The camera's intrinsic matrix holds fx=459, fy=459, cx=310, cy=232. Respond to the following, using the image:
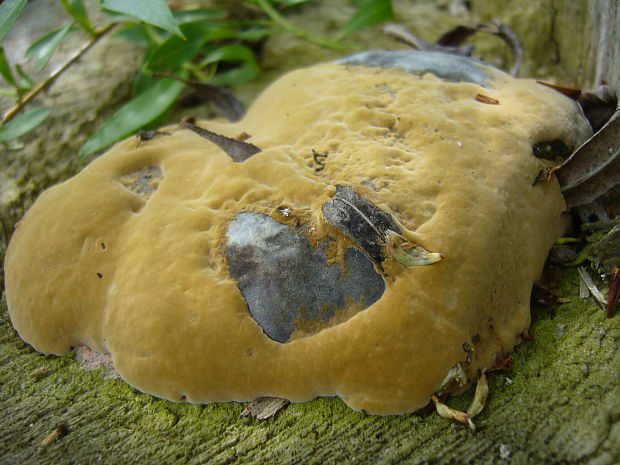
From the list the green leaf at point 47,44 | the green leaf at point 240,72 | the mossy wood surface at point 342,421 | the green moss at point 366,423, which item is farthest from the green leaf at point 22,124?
the green moss at point 366,423

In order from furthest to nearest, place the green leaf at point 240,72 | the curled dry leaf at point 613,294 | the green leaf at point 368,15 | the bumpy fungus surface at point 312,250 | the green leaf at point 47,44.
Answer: the green leaf at point 368,15, the green leaf at point 240,72, the green leaf at point 47,44, the curled dry leaf at point 613,294, the bumpy fungus surface at point 312,250

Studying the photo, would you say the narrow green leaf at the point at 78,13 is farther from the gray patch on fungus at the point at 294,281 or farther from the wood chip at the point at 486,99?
the wood chip at the point at 486,99

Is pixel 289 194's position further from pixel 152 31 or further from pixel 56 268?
pixel 152 31

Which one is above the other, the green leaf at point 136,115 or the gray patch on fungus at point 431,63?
the green leaf at point 136,115

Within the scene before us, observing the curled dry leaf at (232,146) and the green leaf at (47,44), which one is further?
the green leaf at (47,44)

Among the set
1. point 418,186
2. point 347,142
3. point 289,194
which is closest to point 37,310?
point 289,194

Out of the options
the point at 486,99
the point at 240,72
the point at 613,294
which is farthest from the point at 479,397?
the point at 240,72
